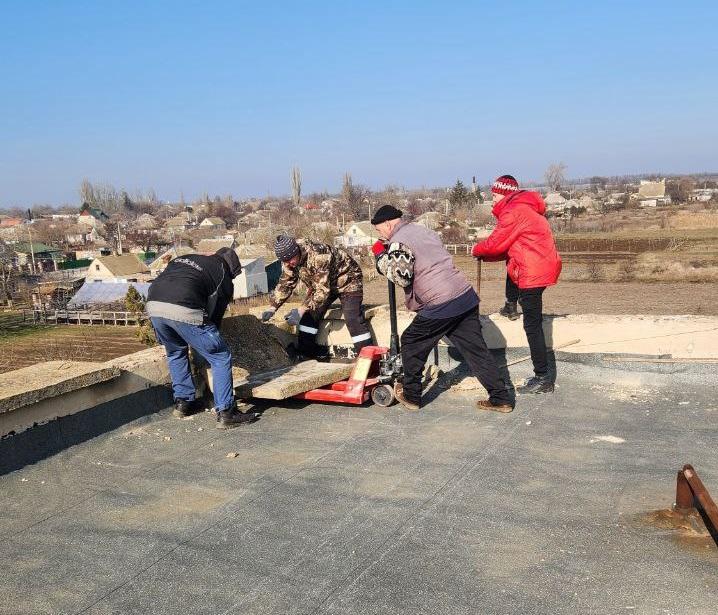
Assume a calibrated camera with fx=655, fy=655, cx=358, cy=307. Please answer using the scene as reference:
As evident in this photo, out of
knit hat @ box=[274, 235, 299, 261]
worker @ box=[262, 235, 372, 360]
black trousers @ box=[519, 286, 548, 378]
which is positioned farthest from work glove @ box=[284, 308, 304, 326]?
black trousers @ box=[519, 286, 548, 378]

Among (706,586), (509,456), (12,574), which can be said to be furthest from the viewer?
(509,456)

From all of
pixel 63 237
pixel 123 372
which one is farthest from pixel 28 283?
pixel 123 372

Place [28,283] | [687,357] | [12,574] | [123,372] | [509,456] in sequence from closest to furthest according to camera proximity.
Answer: [12,574] → [509,456] → [123,372] → [687,357] → [28,283]

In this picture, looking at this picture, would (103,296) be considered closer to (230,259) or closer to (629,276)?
(629,276)

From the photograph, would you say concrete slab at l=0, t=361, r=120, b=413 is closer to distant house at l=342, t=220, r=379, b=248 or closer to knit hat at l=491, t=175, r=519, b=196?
knit hat at l=491, t=175, r=519, b=196

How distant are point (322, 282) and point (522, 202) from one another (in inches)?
77.6

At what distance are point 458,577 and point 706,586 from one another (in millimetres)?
1022

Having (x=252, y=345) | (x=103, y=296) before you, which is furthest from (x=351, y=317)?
(x=103, y=296)

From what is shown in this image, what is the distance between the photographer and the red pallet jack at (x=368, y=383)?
5316 mm

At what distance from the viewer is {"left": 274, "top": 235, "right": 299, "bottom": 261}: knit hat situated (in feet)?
19.6

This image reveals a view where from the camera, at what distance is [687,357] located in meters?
5.73

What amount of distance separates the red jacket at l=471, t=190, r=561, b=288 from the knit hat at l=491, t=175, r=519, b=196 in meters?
0.21

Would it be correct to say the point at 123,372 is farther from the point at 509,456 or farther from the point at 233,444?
the point at 509,456

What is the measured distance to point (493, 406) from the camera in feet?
16.9
